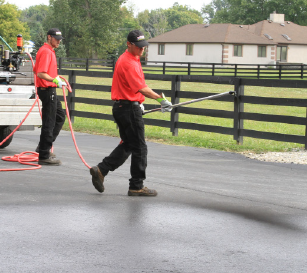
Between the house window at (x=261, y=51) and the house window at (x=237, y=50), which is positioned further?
the house window at (x=261, y=51)

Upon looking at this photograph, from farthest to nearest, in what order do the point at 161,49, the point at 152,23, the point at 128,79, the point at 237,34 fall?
1. the point at 152,23
2. the point at 161,49
3. the point at 237,34
4. the point at 128,79

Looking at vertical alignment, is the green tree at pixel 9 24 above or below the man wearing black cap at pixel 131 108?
above

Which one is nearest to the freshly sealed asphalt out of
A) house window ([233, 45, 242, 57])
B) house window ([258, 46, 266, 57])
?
house window ([233, 45, 242, 57])

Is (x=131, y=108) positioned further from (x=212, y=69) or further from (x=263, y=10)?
(x=263, y=10)

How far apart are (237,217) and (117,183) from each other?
2.18m

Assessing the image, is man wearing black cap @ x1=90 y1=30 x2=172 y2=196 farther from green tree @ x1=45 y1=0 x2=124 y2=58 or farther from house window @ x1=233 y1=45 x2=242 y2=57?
green tree @ x1=45 y1=0 x2=124 y2=58

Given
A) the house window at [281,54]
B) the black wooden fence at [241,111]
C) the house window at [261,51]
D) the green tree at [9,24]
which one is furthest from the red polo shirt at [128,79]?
the green tree at [9,24]

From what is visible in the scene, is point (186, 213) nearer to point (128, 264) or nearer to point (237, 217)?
point (237, 217)

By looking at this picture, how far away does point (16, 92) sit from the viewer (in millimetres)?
9969

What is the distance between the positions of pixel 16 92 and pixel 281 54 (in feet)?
211

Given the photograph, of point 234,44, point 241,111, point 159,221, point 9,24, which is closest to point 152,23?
point 9,24

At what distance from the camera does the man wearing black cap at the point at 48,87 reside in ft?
28.4

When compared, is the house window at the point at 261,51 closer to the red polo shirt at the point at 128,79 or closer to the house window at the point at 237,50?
the house window at the point at 237,50

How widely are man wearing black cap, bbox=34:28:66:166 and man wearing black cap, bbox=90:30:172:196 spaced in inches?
76.9
